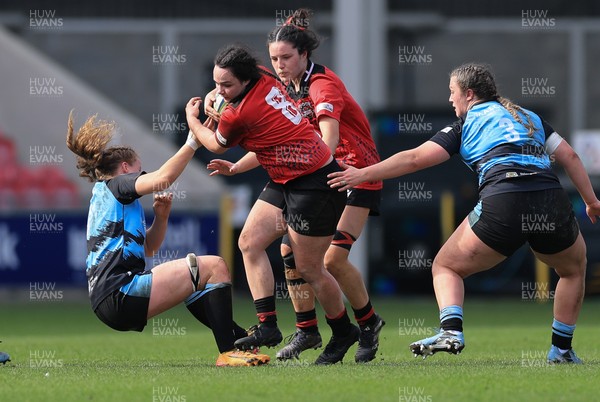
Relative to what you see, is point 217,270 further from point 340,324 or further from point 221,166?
point 340,324

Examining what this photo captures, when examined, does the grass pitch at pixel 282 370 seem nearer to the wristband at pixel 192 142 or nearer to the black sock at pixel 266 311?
the black sock at pixel 266 311

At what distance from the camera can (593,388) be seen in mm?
Result: 5922

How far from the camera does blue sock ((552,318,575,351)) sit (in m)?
7.12

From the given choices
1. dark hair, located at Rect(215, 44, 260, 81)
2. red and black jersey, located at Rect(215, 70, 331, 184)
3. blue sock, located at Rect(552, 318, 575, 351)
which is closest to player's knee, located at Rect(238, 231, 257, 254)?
red and black jersey, located at Rect(215, 70, 331, 184)

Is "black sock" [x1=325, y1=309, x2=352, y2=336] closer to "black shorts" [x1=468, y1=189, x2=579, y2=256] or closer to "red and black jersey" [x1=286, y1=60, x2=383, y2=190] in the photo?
"red and black jersey" [x1=286, y1=60, x2=383, y2=190]

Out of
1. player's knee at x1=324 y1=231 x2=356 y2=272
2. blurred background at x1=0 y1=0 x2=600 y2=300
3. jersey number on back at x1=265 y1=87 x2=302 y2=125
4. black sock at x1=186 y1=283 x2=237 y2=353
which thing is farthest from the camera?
blurred background at x1=0 y1=0 x2=600 y2=300

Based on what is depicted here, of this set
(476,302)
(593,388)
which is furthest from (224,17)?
(593,388)

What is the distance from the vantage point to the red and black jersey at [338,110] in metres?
7.39

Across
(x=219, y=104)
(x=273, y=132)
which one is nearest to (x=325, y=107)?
(x=273, y=132)

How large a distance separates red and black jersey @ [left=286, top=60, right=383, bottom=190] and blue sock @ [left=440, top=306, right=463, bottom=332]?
121cm

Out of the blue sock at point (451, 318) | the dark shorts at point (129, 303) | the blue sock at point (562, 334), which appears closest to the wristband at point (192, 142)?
the dark shorts at point (129, 303)

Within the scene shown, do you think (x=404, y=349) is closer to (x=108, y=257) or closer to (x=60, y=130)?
(x=108, y=257)

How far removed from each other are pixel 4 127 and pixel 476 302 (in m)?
8.75

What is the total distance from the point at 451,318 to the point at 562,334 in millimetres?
790
